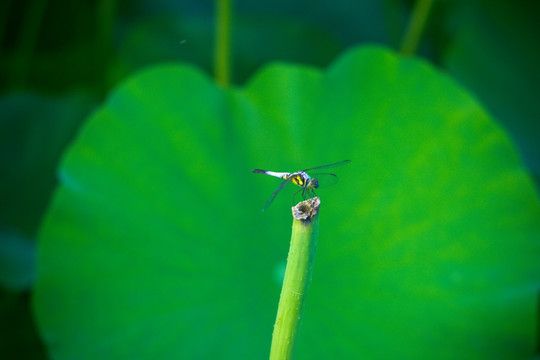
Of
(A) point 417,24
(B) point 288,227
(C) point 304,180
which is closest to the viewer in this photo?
(C) point 304,180

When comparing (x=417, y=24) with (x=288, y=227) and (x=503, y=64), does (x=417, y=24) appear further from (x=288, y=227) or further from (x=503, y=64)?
(x=288, y=227)

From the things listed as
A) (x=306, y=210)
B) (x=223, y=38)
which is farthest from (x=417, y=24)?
(x=306, y=210)

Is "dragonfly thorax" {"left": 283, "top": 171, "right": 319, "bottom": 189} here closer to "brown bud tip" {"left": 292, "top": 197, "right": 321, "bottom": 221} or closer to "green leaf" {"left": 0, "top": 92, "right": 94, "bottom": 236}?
"brown bud tip" {"left": 292, "top": 197, "right": 321, "bottom": 221}

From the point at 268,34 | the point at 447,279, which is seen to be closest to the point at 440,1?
the point at 268,34

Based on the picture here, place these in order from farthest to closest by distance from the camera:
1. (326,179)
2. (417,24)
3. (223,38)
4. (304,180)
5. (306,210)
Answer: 1. (417,24)
2. (223,38)
3. (326,179)
4. (304,180)
5. (306,210)

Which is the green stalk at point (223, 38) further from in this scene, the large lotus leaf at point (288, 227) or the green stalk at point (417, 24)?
the green stalk at point (417, 24)

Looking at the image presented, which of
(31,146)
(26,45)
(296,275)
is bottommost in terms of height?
(296,275)

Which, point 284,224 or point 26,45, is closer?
point 284,224
